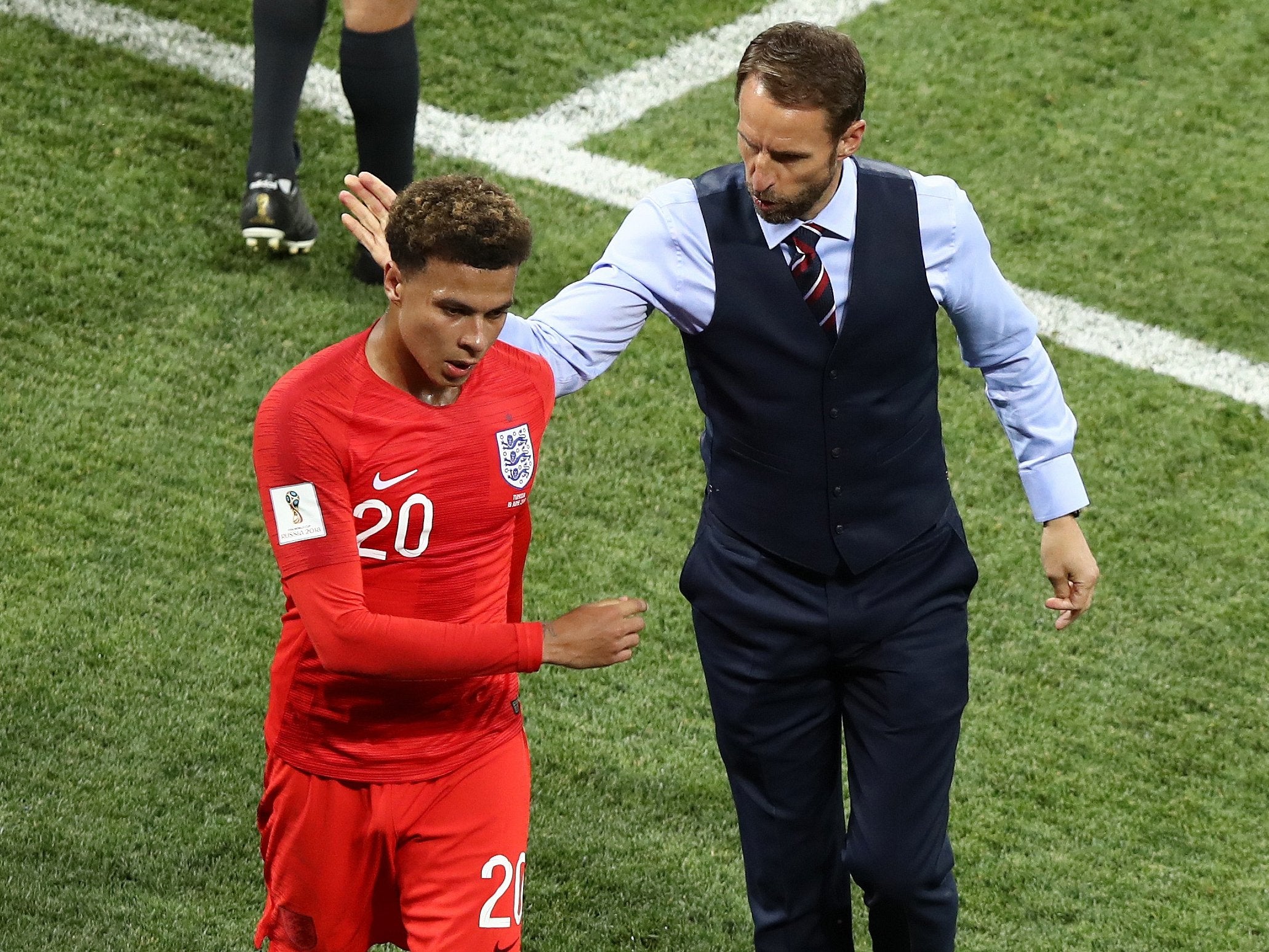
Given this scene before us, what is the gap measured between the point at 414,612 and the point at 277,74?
3.44m

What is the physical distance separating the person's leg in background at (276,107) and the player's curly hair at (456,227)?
3253mm

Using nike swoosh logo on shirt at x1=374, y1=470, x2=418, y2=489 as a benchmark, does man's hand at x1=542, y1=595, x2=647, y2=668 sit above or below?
below

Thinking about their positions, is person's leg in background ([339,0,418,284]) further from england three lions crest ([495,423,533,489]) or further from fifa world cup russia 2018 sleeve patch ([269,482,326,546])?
fifa world cup russia 2018 sleeve patch ([269,482,326,546])

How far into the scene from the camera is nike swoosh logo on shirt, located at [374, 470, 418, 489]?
9.20 ft

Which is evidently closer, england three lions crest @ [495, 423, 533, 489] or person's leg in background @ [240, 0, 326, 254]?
england three lions crest @ [495, 423, 533, 489]

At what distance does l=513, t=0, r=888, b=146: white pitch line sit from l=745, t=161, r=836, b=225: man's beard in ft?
13.2

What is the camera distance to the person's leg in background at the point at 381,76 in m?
5.63

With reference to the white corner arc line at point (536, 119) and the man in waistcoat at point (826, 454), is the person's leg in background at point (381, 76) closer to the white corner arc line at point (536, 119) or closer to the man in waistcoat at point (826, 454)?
the white corner arc line at point (536, 119)

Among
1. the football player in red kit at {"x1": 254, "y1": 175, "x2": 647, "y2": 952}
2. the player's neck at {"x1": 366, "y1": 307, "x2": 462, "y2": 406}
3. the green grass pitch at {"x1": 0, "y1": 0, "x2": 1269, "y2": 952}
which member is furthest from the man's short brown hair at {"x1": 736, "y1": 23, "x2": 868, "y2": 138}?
the green grass pitch at {"x1": 0, "y1": 0, "x2": 1269, "y2": 952}

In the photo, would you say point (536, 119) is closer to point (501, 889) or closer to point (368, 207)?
point (368, 207)

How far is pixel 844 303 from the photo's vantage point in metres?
3.07

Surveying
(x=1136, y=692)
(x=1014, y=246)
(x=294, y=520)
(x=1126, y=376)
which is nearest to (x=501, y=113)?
(x=1014, y=246)

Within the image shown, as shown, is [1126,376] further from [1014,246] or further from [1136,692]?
[1136,692]

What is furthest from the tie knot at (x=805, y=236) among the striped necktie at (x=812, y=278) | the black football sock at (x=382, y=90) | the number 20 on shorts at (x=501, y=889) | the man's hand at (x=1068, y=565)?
the black football sock at (x=382, y=90)
